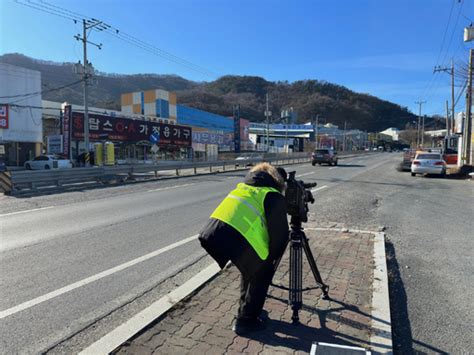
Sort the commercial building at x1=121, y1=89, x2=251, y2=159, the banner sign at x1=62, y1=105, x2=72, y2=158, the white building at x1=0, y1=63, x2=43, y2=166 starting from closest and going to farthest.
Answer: the white building at x1=0, y1=63, x2=43, y2=166 < the banner sign at x1=62, y1=105, x2=72, y2=158 < the commercial building at x1=121, y1=89, x2=251, y2=159

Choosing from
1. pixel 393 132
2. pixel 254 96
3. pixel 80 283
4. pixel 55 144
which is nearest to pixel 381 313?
pixel 80 283

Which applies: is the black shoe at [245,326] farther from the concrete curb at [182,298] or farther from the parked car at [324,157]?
the parked car at [324,157]

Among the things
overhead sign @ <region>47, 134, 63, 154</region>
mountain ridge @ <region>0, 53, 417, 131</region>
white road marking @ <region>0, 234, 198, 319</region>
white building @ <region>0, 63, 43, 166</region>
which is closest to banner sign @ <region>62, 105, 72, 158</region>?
overhead sign @ <region>47, 134, 63, 154</region>

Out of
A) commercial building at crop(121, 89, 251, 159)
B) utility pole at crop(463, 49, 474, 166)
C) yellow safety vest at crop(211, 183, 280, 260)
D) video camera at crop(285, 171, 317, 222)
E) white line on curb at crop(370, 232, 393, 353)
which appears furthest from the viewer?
commercial building at crop(121, 89, 251, 159)

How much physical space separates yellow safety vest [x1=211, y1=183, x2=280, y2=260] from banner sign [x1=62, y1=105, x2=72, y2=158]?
123ft

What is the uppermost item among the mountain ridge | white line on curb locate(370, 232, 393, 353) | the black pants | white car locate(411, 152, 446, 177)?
the mountain ridge

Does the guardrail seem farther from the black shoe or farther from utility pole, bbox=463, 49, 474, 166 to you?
utility pole, bbox=463, 49, 474, 166

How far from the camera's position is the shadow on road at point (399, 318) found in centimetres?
329

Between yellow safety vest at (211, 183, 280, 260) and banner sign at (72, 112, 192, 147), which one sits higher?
banner sign at (72, 112, 192, 147)

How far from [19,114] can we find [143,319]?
38.9m

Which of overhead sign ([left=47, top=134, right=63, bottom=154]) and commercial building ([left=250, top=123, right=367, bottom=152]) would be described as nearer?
overhead sign ([left=47, top=134, right=63, bottom=154])

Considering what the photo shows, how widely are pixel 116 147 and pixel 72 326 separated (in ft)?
145

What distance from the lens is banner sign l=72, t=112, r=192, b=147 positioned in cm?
3873

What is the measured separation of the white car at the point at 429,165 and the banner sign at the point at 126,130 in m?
29.0
